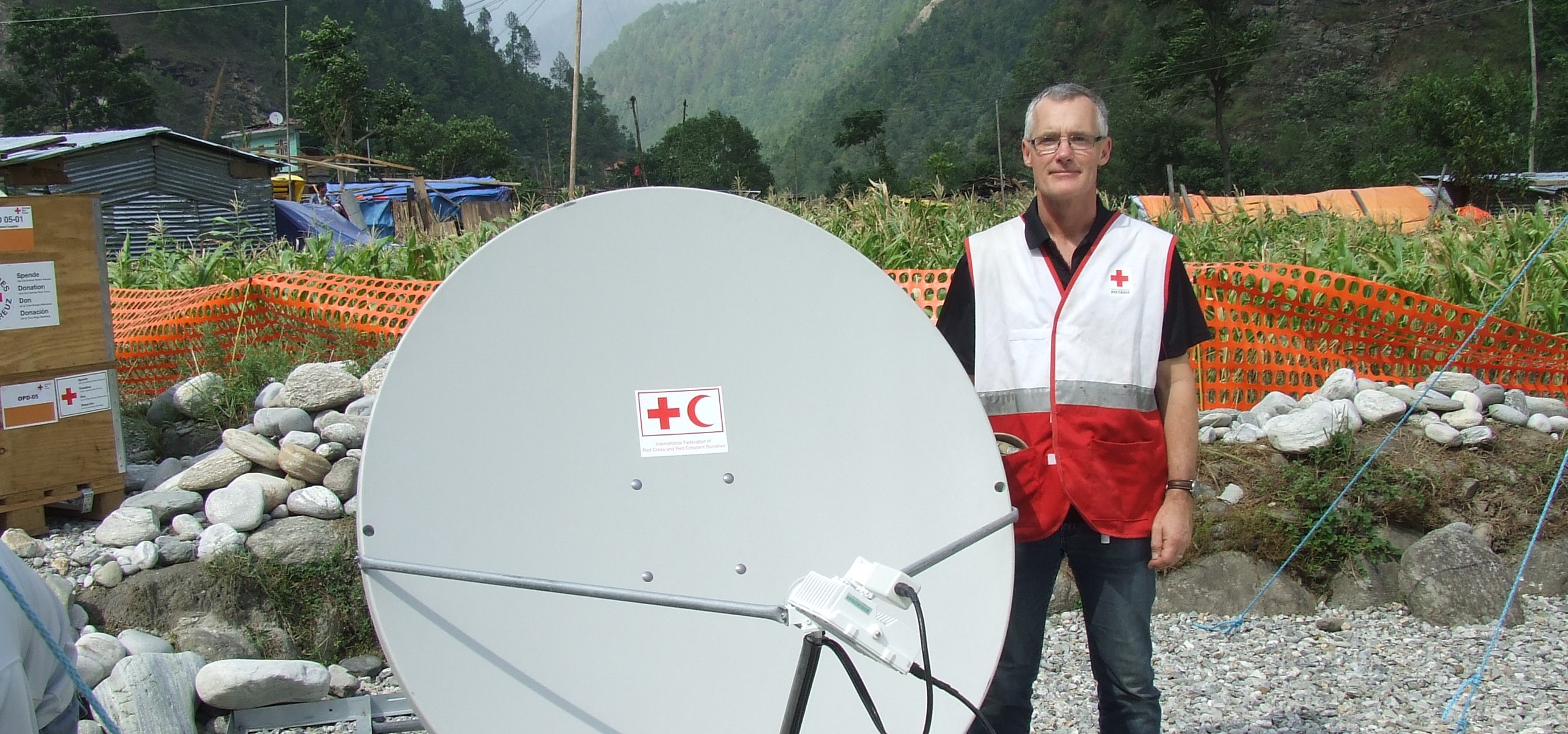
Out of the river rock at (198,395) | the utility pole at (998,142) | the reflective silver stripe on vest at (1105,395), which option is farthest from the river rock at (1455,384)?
the utility pole at (998,142)

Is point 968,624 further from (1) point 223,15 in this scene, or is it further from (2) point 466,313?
(1) point 223,15

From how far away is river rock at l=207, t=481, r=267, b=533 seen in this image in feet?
13.0

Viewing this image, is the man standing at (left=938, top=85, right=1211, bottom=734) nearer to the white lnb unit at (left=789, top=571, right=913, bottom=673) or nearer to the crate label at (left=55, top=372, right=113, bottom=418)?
the white lnb unit at (left=789, top=571, right=913, bottom=673)

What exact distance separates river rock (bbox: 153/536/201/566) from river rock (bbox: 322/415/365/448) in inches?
27.3

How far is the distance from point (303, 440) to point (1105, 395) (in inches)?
132

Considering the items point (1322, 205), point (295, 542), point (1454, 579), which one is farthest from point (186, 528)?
point (1322, 205)

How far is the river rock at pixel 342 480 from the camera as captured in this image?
425cm

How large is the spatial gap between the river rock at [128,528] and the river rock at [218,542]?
0.17 meters

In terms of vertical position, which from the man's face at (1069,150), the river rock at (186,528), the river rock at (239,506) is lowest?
the river rock at (186,528)

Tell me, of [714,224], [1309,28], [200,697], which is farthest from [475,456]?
[1309,28]

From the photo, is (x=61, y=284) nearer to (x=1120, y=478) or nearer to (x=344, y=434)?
(x=344, y=434)

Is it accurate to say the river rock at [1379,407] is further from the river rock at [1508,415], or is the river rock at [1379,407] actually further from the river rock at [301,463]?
the river rock at [301,463]

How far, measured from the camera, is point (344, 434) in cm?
445

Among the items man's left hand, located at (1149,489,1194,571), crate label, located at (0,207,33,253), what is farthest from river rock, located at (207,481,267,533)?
man's left hand, located at (1149,489,1194,571)
